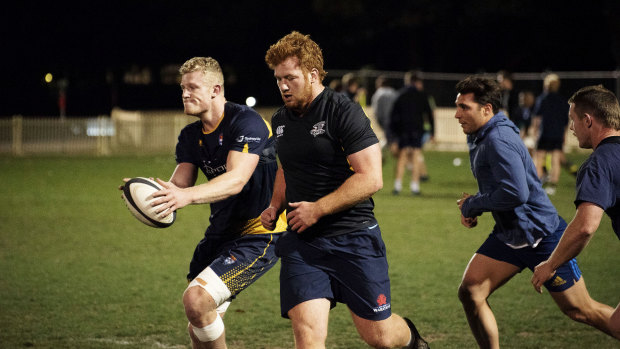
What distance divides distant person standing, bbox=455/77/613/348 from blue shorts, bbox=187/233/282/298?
143 cm

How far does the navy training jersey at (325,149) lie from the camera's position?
15.7ft

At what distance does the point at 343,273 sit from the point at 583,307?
172cm

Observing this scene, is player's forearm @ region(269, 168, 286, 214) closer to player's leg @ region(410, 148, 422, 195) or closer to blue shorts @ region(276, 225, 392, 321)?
blue shorts @ region(276, 225, 392, 321)

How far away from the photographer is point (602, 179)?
4477mm

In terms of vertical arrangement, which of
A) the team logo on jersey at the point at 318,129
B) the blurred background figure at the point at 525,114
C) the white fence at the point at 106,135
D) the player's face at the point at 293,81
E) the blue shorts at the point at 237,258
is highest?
the player's face at the point at 293,81

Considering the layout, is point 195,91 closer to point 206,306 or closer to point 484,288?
point 206,306

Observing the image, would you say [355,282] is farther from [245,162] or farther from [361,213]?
[245,162]

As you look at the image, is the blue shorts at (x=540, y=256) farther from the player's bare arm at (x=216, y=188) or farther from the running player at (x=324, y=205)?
the player's bare arm at (x=216, y=188)

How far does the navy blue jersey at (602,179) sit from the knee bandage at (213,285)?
2.33m

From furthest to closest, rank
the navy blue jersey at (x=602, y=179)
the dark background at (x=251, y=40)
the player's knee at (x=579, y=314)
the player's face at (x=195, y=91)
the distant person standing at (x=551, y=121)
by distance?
the dark background at (x=251, y=40) < the distant person standing at (x=551, y=121) < the player's face at (x=195, y=91) < the player's knee at (x=579, y=314) < the navy blue jersey at (x=602, y=179)

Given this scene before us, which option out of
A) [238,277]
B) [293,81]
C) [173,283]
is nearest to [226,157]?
[238,277]

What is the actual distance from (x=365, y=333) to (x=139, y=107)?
2019 inches

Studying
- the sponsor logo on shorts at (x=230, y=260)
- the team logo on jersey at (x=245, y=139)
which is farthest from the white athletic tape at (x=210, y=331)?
the team logo on jersey at (x=245, y=139)

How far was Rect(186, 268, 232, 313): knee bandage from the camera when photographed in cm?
525
